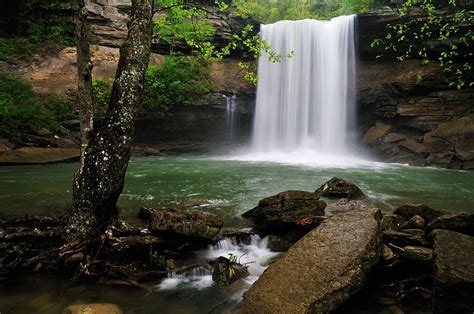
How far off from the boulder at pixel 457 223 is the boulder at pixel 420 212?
84 cm

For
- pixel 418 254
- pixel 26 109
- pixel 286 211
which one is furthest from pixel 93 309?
pixel 26 109

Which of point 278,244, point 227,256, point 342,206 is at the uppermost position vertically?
point 342,206

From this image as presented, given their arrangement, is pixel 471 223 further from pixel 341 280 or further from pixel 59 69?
pixel 59 69

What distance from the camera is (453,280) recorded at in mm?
3363

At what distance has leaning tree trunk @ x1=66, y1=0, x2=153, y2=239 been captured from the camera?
4.70m

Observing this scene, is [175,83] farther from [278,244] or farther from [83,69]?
[278,244]

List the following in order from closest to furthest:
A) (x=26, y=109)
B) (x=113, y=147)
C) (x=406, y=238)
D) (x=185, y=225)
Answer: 1. (x=406, y=238)
2. (x=113, y=147)
3. (x=185, y=225)
4. (x=26, y=109)

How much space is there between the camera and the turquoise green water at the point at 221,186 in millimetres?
7934

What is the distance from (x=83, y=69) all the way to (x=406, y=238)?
18.3 feet

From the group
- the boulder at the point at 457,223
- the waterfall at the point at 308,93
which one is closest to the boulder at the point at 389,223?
the boulder at the point at 457,223

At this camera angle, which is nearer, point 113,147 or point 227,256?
point 113,147

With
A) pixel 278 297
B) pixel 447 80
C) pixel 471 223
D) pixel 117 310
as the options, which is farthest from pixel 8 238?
pixel 447 80

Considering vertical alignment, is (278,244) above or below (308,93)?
below

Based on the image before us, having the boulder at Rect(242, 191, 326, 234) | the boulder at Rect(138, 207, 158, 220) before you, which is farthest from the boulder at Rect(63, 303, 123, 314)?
the boulder at Rect(242, 191, 326, 234)
